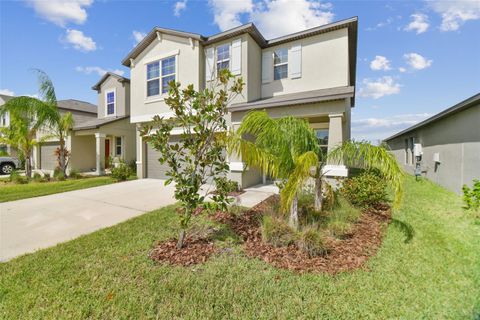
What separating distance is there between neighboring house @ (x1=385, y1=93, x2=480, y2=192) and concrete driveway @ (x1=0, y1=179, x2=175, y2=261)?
1078 centimetres

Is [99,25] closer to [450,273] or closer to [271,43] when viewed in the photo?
[271,43]

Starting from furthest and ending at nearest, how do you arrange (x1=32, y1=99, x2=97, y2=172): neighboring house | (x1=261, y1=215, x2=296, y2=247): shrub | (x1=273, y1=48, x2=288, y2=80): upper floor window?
(x1=32, y1=99, x2=97, y2=172): neighboring house < (x1=273, y1=48, x2=288, y2=80): upper floor window < (x1=261, y1=215, x2=296, y2=247): shrub

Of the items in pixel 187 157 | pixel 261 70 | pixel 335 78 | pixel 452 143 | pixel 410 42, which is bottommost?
pixel 187 157

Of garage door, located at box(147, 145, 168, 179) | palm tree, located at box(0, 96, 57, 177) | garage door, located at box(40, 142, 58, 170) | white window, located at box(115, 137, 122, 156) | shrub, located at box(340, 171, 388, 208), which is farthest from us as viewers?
garage door, located at box(40, 142, 58, 170)

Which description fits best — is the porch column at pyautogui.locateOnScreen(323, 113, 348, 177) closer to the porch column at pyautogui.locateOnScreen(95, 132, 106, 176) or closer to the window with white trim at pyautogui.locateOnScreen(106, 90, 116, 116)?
the porch column at pyautogui.locateOnScreen(95, 132, 106, 176)

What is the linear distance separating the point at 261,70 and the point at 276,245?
895 cm

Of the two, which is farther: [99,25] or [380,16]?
[99,25]

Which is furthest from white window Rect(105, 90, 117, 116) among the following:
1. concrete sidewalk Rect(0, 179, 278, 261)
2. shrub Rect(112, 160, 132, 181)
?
concrete sidewalk Rect(0, 179, 278, 261)

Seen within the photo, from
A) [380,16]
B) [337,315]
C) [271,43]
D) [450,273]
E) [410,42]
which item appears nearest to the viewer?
[337,315]

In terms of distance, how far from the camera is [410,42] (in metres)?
9.71

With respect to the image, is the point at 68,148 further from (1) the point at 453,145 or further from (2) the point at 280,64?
(1) the point at 453,145

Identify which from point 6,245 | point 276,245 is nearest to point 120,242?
point 6,245

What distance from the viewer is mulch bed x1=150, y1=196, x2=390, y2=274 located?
11.9 ft

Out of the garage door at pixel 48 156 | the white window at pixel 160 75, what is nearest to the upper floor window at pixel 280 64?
the white window at pixel 160 75
